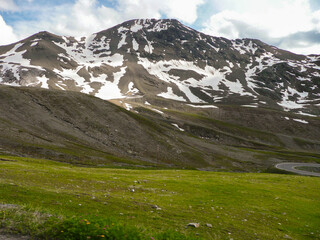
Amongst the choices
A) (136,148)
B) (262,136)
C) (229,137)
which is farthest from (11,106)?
(262,136)

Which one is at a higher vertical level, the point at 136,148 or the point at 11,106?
the point at 11,106

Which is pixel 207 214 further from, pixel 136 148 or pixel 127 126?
pixel 127 126

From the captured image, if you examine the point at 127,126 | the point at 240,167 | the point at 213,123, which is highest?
the point at 213,123

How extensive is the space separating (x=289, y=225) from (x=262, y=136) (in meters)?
168

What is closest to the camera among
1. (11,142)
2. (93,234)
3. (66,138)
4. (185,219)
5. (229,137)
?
(93,234)

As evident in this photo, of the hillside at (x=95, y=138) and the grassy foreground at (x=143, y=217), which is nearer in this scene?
the grassy foreground at (x=143, y=217)

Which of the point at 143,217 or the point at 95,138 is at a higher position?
the point at 95,138

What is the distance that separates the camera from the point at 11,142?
6469 cm

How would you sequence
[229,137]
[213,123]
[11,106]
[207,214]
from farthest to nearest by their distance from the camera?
[213,123], [229,137], [11,106], [207,214]

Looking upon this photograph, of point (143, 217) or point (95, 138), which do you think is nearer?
point (143, 217)

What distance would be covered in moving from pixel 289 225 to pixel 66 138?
261ft

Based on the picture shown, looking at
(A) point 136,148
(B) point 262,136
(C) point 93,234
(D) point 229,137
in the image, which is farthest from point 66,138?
(B) point 262,136

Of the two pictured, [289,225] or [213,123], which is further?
[213,123]

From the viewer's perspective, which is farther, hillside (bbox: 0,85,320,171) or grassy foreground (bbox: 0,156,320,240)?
hillside (bbox: 0,85,320,171)
